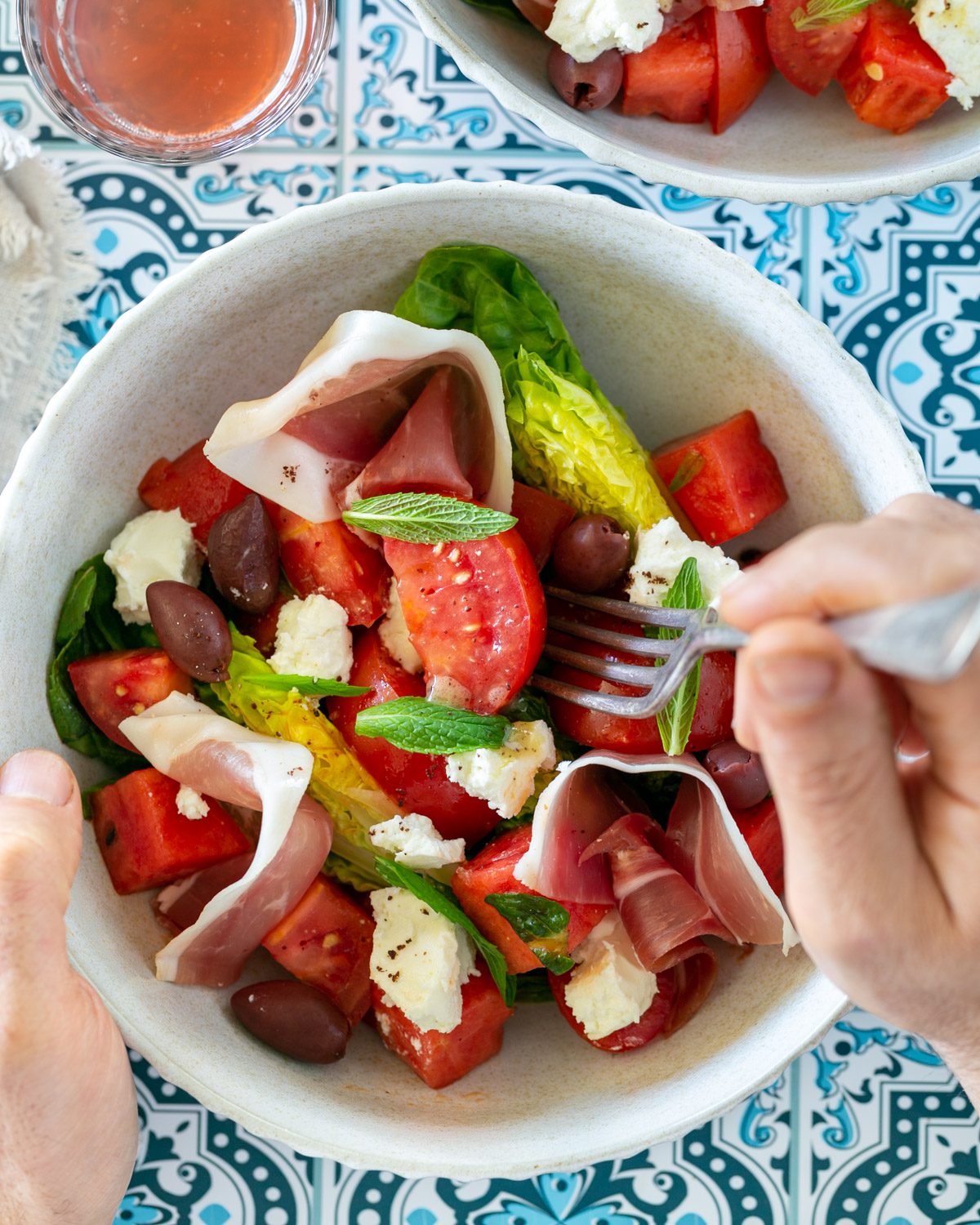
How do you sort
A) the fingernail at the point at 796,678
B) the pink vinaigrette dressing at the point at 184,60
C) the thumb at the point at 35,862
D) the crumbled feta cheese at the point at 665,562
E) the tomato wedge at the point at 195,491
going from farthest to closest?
the pink vinaigrette dressing at the point at 184,60
the tomato wedge at the point at 195,491
the crumbled feta cheese at the point at 665,562
the thumb at the point at 35,862
the fingernail at the point at 796,678

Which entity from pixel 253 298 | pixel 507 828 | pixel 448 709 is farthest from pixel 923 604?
pixel 253 298

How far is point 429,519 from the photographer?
4.38 feet

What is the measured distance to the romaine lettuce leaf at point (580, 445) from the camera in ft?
4.70

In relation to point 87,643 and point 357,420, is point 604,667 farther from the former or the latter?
point 87,643

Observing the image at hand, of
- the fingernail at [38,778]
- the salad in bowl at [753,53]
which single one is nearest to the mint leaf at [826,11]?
the salad in bowl at [753,53]

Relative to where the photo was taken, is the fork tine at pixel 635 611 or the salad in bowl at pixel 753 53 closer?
the fork tine at pixel 635 611

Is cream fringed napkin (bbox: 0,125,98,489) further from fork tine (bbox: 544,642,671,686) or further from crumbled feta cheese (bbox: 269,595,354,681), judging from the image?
fork tine (bbox: 544,642,671,686)

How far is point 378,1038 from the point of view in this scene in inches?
60.5

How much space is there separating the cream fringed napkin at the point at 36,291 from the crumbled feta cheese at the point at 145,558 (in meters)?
→ 0.31

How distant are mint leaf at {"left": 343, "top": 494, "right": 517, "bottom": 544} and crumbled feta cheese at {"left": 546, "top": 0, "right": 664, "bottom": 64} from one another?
552 millimetres

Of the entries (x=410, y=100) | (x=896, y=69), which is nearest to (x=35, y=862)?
(x=410, y=100)

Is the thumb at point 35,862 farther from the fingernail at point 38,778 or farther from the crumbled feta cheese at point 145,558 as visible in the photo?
the crumbled feta cheese at point 145,558

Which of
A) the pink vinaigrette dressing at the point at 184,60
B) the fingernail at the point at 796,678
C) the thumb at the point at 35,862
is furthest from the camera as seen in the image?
the pink vinaigrette dressing at the point at 184,60

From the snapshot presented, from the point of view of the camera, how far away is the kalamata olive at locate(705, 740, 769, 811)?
1409 millimetres
